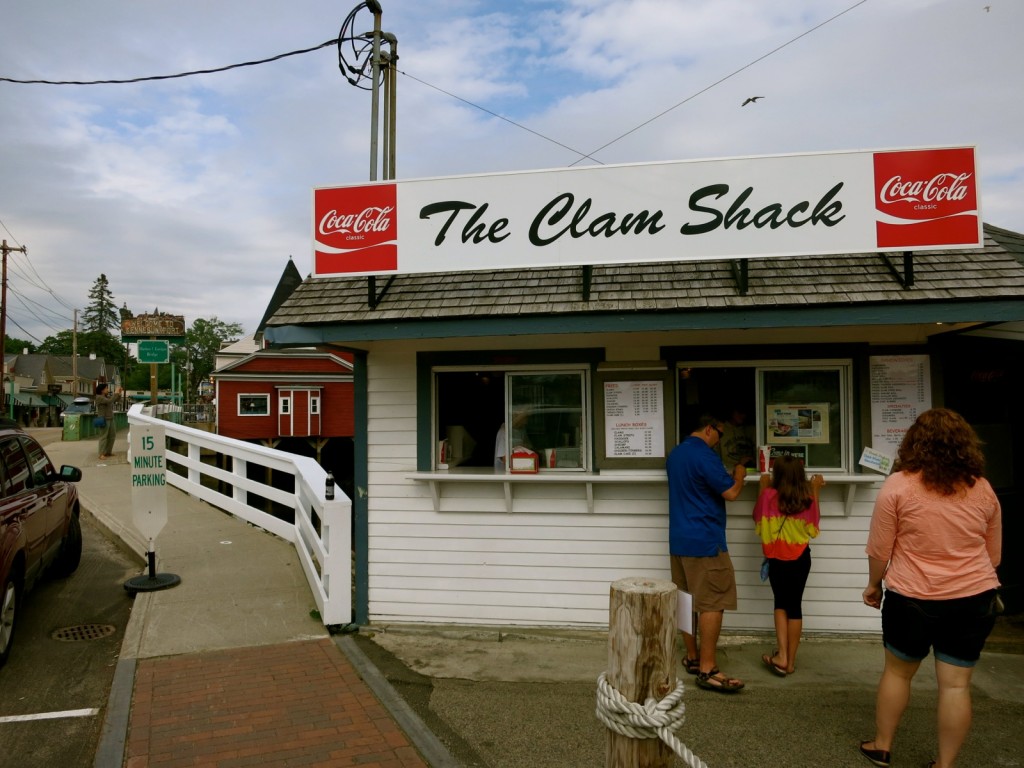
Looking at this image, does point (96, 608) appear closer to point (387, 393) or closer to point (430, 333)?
point (387, 393)

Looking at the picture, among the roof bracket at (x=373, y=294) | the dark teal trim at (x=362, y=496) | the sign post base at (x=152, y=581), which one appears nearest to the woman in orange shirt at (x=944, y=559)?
the roof bracket at (x=373, y=294)

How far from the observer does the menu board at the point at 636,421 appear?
584cm

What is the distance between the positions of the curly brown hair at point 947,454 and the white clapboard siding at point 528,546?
2.30 m

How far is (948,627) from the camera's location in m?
3.41

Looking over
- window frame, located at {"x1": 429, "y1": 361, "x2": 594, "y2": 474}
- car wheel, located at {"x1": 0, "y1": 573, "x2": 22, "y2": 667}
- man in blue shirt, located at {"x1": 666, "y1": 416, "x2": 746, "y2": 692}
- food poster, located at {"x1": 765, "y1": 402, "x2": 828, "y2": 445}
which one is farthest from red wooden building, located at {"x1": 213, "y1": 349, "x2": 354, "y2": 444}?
Result: man in blue shirt, located at {"x1": 666, "y1": 416, "x2": 746, "y2": 692}

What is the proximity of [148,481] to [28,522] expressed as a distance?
1197 mm

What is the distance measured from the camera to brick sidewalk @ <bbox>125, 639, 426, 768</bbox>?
3.89 m

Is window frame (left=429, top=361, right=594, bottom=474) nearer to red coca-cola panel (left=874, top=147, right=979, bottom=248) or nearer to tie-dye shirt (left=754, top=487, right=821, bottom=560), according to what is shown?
tie-dye shirt (left=754, top=487, right=821, bottom=560)

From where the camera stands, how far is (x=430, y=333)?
5.56 meters

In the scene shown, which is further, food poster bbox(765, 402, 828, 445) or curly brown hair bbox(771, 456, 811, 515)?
food poster bbox(765, 402, 828, 445)

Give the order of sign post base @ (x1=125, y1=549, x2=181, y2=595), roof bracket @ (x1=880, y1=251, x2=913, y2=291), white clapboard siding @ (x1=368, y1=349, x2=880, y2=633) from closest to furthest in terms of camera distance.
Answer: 1. roof bracket @ (x1=880, y1=251, x2=913, y2=291)
2. white clapboard siding @ (x1=368, y1=349, x2=880, y2=633)
3. sign post base @ (x1=125, y1=549, x2=181, y2=595)

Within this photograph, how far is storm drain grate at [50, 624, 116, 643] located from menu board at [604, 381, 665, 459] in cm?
446

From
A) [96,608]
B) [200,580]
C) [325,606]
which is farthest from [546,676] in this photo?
[96,608]

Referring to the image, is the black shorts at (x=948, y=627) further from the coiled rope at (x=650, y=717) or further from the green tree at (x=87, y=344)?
the green tree at (x=87, y=344)
